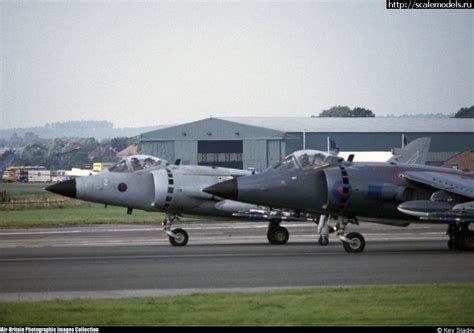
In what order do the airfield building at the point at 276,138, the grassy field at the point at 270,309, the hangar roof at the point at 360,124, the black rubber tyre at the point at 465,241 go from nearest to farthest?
the grassy field at the point at 270,309 → the black rubber tyre at the point at 465,241 → the airfield building at the point at 276,138 → the hangar roof at the point at 360,124

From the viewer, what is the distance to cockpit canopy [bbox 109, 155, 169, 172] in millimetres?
31250

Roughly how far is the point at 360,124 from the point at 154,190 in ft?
175

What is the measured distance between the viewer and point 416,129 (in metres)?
78.9

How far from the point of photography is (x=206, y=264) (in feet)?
75.9

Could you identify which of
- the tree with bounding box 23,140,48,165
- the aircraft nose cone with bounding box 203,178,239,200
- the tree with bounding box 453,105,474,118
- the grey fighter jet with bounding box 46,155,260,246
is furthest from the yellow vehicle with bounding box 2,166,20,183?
the aircraft nose cone with bounding box 203,178,239,200

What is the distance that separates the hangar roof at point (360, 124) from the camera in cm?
7894

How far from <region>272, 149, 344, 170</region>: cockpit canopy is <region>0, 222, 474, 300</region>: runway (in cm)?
222

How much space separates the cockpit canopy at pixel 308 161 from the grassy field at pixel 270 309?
30.3 ft

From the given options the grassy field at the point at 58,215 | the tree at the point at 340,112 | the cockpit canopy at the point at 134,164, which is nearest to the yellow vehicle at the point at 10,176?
the tree at the point at 340,112

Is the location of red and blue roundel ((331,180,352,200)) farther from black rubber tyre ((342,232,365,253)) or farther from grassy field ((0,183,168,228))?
grassy field ((0,183,168,228))

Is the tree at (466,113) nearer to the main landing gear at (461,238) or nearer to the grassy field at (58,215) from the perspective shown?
the grassy field at (58,215)

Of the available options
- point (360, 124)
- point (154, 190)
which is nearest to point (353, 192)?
point (154, 190)

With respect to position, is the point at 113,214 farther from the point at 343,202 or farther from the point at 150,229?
the point at 343,202

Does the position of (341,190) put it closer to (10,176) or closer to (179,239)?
(179,239)
